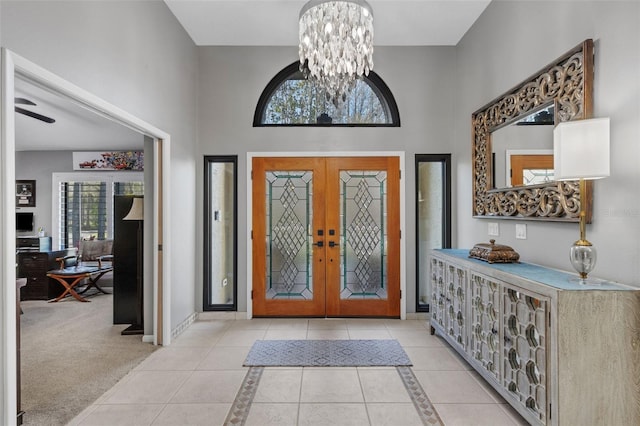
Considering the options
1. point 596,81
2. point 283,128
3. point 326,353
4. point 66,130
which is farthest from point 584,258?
point 66,130

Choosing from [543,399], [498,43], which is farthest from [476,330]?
[498,43]

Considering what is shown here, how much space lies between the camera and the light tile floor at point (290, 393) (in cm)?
228

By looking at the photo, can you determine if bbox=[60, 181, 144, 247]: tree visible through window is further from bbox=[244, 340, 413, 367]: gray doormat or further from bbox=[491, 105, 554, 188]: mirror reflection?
bbox=[491, 105, 554, 188]: mirror reflection

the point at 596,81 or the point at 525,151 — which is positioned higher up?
the point at 596,81

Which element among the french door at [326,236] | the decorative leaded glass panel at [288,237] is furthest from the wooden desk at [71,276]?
the decorative leaded glass panel at [288,237]

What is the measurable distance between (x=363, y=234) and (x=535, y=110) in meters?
2.27

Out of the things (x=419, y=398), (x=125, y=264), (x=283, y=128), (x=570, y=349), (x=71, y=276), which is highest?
(x=283, y=128)

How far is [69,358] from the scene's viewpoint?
3197 millimetres

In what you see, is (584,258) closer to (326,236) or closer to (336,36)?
(336,36)

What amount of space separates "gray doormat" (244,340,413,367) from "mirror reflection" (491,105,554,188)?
1815 mm

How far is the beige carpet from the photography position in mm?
2455

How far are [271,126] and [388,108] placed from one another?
147 cm

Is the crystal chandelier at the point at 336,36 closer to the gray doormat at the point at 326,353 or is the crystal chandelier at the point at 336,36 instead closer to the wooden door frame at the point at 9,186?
the wooden door frame at the point at 9,186

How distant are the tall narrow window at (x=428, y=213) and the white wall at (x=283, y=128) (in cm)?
10
